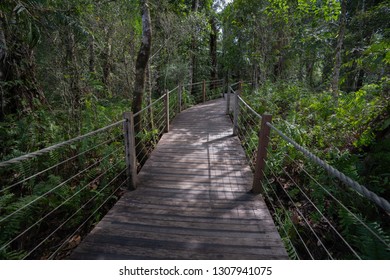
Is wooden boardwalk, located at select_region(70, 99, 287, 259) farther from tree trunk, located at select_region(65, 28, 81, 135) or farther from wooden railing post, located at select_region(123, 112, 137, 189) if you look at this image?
tree trunk, located at select_region(65, 28, 81, 135)

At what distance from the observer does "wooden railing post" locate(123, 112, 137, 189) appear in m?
3.14

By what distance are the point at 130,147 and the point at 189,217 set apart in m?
1.36

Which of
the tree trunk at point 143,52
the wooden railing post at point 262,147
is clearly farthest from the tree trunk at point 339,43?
the tree trunk at point 143,52

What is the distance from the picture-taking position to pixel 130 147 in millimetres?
3227

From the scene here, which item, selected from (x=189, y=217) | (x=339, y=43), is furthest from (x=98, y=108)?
(x=339, y=43)

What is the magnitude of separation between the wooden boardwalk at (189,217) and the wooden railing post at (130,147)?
0.66 ft

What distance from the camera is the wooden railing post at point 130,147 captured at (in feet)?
10.3

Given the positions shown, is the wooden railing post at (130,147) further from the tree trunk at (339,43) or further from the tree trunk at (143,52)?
the tree trunk at (339,43)

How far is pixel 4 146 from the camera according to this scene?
449 cm

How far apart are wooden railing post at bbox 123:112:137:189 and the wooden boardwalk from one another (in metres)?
0.20

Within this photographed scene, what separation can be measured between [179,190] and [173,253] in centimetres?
126

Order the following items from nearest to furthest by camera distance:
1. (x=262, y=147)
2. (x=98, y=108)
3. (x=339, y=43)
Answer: (x=262, y=147) → (x=339, y=43) → (x=98, y=108)

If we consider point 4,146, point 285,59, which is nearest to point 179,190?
point 4,146

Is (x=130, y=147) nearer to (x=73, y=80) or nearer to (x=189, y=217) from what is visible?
(x=189, y=217)
